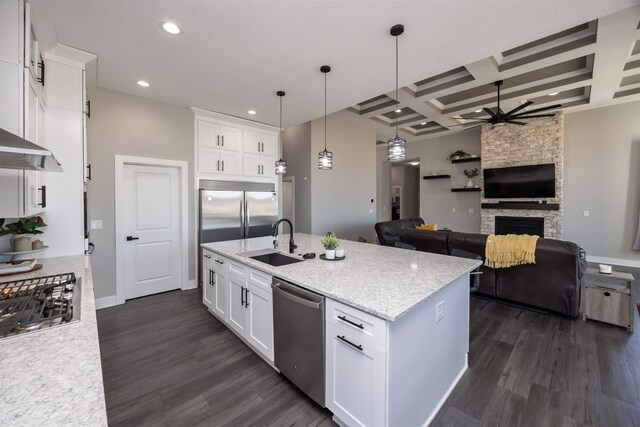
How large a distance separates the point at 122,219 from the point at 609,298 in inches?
238

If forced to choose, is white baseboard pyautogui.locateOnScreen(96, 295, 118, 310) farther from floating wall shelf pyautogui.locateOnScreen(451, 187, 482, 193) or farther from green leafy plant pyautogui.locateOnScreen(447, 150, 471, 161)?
green leafy plant pyautogui.locateOnScreen(447, 150, 471, 161)

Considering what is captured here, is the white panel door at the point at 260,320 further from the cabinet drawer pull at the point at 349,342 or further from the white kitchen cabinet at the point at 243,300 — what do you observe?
the cabinet drawer pull at the point at 349,342

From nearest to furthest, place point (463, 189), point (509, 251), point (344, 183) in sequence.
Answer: point (509, 251) < point (344, 183) < point (463, 189)

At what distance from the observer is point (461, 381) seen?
2.13 meters

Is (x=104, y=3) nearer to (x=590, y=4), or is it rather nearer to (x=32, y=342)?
(x=32, y=342)

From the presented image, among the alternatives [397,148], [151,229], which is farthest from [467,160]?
[151,229]

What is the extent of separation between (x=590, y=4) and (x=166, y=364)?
4.65 m

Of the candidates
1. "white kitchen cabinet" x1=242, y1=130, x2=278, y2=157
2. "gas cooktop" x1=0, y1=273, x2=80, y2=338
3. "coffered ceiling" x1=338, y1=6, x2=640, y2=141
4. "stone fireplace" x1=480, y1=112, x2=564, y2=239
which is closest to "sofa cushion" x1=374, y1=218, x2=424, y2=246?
"coffered ceiling" x1=338, y1=6, x2=640, y2=141

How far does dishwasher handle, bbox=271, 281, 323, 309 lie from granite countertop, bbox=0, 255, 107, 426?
1075mm

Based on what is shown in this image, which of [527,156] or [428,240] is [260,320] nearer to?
[428,240]

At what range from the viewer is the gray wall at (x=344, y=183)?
5.98 m

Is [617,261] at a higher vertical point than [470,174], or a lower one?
lower

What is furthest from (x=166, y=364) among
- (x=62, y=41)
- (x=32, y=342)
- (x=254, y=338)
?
(x=62, y=41)

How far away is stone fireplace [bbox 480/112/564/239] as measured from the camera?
5.93 m
